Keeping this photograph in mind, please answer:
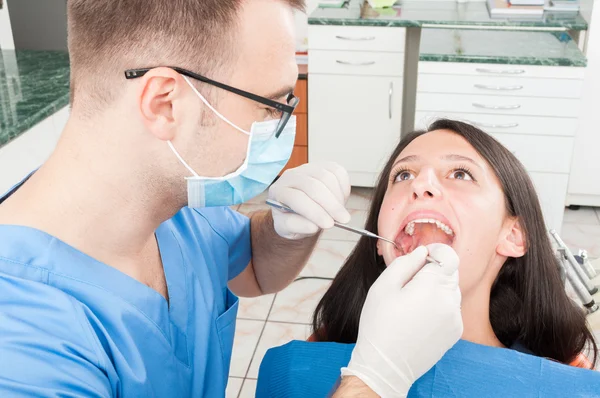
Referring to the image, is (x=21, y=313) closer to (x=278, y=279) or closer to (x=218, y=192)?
(x=218, y=192)

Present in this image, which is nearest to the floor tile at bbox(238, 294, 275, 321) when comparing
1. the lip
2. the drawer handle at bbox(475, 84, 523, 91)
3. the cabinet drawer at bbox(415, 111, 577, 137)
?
the cabinet drawer at bbox(415, 111, 577, 137)

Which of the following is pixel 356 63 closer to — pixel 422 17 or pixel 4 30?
pixel 422 17

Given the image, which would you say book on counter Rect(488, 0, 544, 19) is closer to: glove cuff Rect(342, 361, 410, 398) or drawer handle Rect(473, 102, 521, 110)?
drawer handle Rect(473, 102, 521, 110)

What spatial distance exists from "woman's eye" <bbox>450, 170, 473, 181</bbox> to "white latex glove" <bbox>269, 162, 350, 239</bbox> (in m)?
0.25

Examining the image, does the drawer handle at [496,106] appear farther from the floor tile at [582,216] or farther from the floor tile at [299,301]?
the floor tile at [299,301]

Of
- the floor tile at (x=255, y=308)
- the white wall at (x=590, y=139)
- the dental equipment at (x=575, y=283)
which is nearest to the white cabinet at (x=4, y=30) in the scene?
the floor tile at (x=255, y=308)

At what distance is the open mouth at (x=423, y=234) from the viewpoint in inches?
56.2

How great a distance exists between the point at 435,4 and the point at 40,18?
262 cm

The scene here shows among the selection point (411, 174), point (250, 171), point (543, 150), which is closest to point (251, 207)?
point (543, 150)

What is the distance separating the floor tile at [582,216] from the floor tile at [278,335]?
188 cm

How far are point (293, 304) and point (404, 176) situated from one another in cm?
159

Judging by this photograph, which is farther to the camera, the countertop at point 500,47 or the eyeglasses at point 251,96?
the countertop at point 500,47

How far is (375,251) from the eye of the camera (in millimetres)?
1676

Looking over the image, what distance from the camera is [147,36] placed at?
1.05 metres
